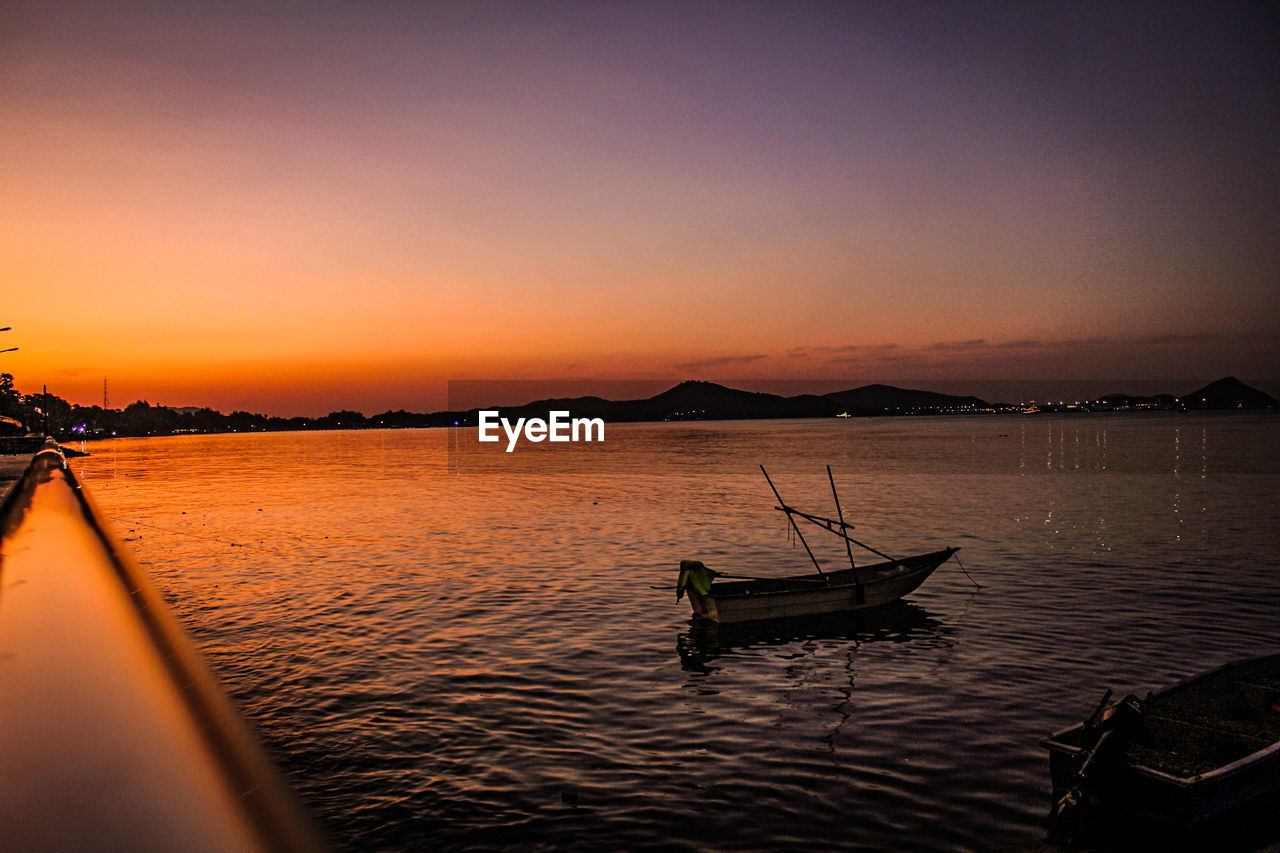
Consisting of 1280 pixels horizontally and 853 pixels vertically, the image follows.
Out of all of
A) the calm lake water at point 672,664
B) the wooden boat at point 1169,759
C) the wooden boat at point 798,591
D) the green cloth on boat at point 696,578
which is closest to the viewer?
the wooden boat at point 1169,759

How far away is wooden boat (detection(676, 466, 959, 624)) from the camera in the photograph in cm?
2250

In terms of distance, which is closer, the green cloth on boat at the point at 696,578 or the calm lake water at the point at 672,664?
the calm lake water at the point at 672,664

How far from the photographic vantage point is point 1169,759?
35.6ft

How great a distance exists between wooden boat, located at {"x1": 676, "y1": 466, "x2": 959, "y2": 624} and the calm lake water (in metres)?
0.62

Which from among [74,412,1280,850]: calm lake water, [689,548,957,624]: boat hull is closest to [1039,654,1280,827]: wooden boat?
[74,412,1280,850]: calm lake water

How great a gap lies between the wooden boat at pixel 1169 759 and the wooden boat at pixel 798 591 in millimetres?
11510

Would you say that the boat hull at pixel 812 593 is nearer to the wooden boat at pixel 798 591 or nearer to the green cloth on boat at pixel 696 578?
the wooden boat at pixel 798 591

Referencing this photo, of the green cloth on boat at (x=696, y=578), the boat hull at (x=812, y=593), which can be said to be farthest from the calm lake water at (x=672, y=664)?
the green cloth on boat at (x=696, y=578)

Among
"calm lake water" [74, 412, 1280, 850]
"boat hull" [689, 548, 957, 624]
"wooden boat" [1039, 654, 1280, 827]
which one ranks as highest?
"wooden boat" [1039, 654, 1280, 827]

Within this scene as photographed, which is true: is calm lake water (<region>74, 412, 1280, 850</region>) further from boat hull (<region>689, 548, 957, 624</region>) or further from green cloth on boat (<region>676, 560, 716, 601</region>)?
green cloth on boat (<region>676, 560, 716, 601</region>)

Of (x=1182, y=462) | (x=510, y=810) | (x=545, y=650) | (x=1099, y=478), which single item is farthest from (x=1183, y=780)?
(x=1182, y=462)

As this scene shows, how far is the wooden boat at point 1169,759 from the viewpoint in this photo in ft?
33.1

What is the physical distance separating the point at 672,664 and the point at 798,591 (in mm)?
5474

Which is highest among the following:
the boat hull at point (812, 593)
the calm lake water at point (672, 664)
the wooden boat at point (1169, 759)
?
the wooden boat at point (1169, 759)
